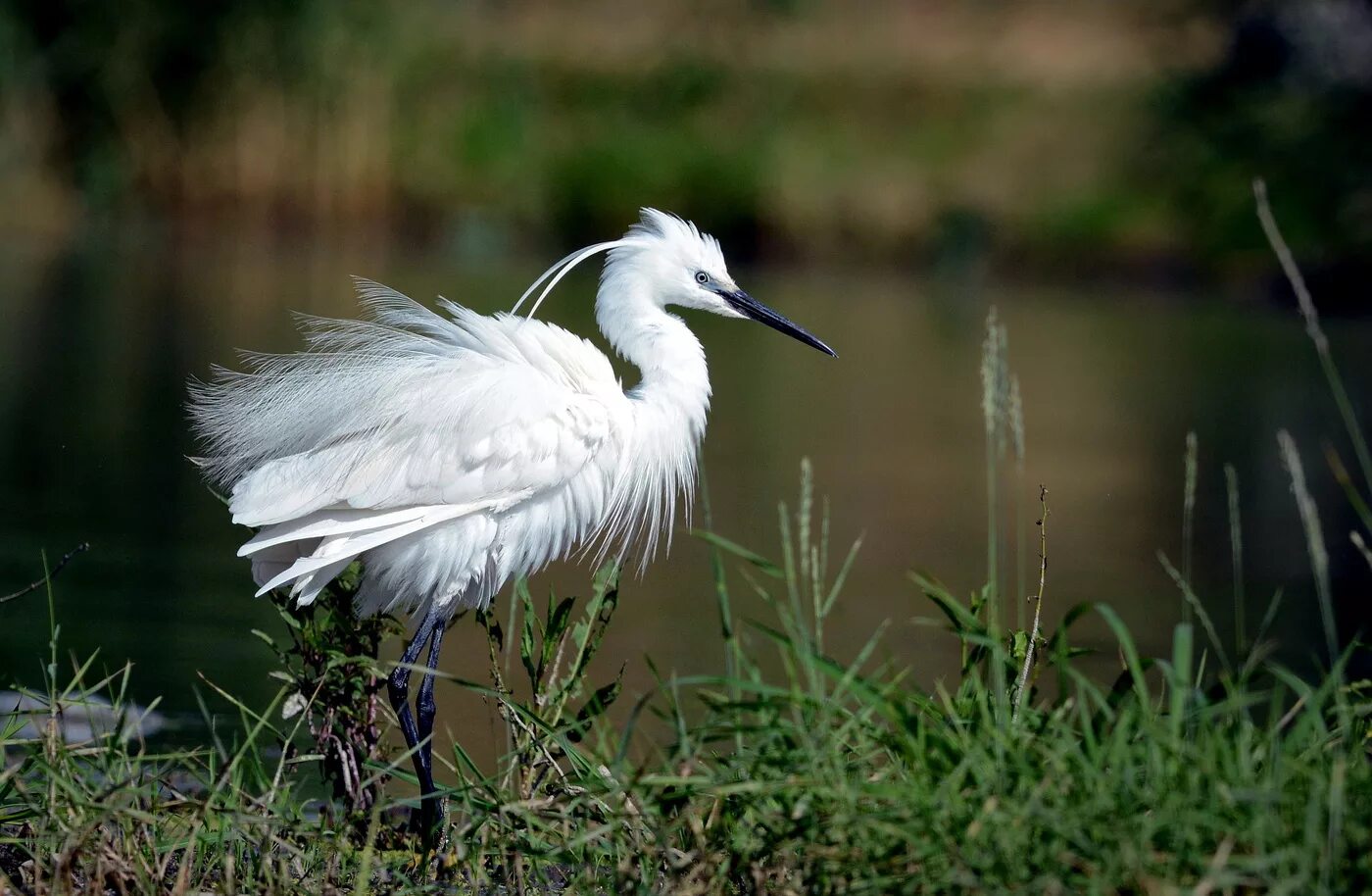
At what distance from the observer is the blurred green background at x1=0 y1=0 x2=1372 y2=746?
25.8ft

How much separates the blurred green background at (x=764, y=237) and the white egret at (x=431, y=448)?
3.71 feet

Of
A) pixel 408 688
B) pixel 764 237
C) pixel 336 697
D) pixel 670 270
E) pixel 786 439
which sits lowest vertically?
pixel 786 439

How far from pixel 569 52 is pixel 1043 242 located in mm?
7573

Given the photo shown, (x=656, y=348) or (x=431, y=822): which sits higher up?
(x=656, y=348)

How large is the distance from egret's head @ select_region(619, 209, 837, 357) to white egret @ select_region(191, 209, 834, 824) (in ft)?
0.35

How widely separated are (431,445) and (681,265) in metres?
0.89

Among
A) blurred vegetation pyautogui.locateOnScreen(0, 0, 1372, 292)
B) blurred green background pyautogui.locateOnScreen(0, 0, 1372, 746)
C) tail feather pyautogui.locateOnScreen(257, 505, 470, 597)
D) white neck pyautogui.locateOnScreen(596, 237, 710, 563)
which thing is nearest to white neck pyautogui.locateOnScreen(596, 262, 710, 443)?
white neck pyautogui.locateOnScreen(596, 237, 710, 563)

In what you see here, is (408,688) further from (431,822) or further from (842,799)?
(842,799)

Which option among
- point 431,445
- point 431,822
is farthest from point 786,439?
point 431,822

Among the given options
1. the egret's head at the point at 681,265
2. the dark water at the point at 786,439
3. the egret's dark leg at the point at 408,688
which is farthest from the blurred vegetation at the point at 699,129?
the egret's dark leg at the point at 408,688

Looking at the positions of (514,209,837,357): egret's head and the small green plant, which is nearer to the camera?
the small green plant

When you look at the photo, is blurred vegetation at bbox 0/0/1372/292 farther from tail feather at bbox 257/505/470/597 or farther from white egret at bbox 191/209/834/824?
tail feather at bbox 257/505/470/597

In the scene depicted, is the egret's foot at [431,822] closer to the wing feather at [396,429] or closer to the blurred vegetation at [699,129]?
the wing feather at [396,429]

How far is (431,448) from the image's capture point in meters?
4.15
